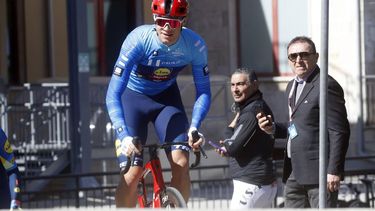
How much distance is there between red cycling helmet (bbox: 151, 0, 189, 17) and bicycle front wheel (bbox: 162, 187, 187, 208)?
1.28 metres

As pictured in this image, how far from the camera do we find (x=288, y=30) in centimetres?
1908

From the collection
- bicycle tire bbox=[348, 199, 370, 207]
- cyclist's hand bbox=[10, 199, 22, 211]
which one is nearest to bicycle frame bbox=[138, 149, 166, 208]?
cyclist's hand bbox=[10, 199, 22, 211]

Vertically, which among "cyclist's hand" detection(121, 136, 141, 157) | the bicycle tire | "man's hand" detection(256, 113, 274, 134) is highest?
"man's hand" detection(256, 113, 274, 134)

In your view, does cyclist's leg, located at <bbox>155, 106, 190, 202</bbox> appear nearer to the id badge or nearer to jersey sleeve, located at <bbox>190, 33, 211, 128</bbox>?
jersey sleeve, located at <bbox>190, 33, 211, 128</bbox>

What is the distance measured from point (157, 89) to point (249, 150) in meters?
0.89

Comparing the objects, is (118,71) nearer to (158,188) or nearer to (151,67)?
(151,67)

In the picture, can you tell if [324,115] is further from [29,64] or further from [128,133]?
[29,64]

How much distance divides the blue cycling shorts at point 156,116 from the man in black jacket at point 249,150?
463 millimetres

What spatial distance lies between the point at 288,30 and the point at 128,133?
10.6 metres

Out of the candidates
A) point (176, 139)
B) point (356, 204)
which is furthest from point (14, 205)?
point (356, 204)

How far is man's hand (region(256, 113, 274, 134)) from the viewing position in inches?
345

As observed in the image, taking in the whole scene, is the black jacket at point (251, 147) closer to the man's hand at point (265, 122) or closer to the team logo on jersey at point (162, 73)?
the man's hand at point (265, 122)

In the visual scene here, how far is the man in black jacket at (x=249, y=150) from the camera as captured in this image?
9266 mm

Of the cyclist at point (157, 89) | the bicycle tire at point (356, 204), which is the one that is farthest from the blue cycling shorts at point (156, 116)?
the bicycle tire at point (356, 204)
